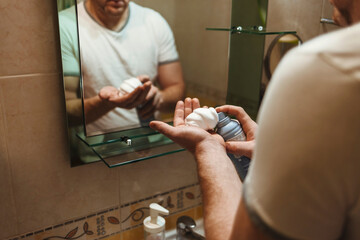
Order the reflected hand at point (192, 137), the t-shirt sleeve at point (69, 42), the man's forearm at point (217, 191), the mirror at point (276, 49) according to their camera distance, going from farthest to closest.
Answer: the mirror at point (276, 49) → the t-shirt sleeve at point (69, 42) → the reflected hand at point (192, 137) → the man's forearm at point (217, 191)

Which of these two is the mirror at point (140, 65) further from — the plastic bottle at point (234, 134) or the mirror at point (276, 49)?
the plastic bottle at point (234, 134)

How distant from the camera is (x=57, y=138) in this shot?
105 cm

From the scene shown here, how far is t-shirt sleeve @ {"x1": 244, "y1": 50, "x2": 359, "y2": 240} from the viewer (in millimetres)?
380

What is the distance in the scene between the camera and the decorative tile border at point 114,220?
1.12 m

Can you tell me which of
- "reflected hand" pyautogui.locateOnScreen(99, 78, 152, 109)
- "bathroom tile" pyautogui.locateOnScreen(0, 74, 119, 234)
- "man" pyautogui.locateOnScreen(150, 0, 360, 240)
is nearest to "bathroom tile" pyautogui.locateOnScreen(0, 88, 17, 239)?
"bathroom tile" pyautogui.locateOnScreen(0, 74, 119, 234)

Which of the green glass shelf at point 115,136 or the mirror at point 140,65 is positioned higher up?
the mirror at point 140,65

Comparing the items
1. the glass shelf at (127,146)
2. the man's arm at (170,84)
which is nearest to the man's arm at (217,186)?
the glass shelf at (127,146)

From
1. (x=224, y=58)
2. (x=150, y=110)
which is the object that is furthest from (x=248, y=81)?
(x=150, y=110)

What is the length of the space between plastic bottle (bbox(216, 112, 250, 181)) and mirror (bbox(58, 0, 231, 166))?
0.31 meters

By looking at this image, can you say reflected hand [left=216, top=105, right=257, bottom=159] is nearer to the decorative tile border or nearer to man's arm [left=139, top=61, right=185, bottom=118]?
man's arm [left=139, top=61, right=185, bottom=118]

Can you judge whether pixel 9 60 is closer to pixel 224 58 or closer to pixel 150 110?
pixel 150 110

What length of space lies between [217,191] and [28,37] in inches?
25.2

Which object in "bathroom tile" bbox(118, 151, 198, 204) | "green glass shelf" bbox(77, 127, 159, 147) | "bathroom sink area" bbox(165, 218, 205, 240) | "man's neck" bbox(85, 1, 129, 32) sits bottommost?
"bathroom sink area" bbox(165, 218, 205, 240)

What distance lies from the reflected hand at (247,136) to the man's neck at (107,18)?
1.33 feet
